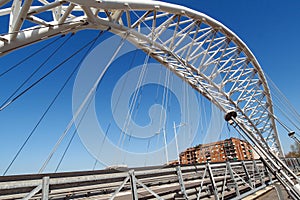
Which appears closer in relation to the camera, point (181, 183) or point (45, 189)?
point (45, 189)

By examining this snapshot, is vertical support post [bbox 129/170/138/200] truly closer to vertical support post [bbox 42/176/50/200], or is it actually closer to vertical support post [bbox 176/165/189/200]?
vertical support post [bbox 42/176/50/200]

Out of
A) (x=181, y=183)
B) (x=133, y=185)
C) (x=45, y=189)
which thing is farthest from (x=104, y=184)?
(x=181, y=183)

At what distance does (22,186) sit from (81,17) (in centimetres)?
743

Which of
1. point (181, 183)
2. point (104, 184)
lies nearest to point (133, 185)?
point (104, 184)

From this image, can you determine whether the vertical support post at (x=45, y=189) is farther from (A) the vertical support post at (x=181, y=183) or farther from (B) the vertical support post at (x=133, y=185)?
(A) the vertical support post at (x=181, y=183)

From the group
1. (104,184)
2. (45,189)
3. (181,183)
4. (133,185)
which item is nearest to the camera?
(45,189)

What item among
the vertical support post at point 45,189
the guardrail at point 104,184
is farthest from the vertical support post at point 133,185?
the vertical support post at point 45,189

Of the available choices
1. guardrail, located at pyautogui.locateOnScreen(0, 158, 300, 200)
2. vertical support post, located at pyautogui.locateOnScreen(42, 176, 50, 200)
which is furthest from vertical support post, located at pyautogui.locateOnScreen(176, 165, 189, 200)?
vertical support post, located at pyautogui.locateOnScreen(42, 176, 50, 200)

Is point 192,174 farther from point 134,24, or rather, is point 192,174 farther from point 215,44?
point 215,44

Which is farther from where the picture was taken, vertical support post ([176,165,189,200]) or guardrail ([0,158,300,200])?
vertical support post ([176,165,189,200])

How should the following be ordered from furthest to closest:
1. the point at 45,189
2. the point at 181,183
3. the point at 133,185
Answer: the point at 181,183, the point at 133,185, the point at 45,189

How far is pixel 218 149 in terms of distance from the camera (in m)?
85.4

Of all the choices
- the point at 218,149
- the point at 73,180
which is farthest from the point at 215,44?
the point at 218,149

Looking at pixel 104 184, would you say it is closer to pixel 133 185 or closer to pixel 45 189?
pixel 133 185
